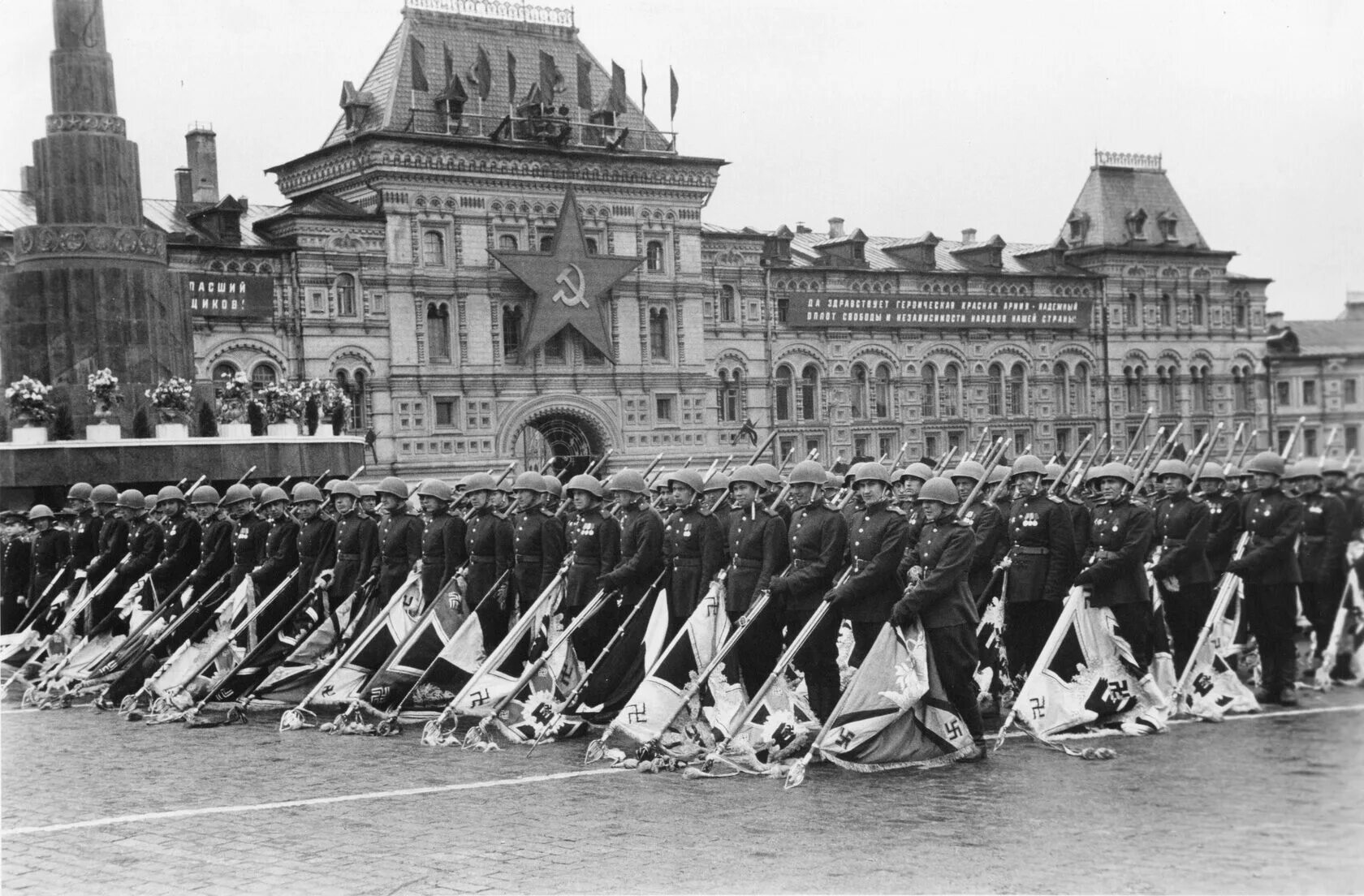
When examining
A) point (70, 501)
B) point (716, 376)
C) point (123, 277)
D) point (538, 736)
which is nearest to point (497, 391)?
point (716, 376)

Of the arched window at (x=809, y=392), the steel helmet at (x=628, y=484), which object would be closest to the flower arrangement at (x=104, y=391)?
the steel helmet at (x=628, y=484)

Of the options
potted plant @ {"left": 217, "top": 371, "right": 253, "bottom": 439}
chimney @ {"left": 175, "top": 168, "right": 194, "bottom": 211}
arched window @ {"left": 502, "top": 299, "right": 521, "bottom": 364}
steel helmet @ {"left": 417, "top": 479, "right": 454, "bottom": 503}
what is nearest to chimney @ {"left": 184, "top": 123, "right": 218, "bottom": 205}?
chimney @ {"left": 175, "top": 168, "right": 194, "bottom": 211}

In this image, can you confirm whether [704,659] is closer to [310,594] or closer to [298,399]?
[310,594]

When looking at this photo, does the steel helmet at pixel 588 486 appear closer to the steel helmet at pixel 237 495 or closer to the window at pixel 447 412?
the steel helmet at pixel 237 495

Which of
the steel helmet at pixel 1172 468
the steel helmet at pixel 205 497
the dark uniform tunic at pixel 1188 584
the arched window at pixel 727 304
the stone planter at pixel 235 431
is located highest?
the arched window at pixel 727 304

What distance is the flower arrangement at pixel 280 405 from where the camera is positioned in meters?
24.1

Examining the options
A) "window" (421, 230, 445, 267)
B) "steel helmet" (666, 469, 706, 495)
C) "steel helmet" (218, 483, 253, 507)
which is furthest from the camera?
"window" (421, 230, 445, 267)

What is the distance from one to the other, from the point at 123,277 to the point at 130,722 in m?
12.2

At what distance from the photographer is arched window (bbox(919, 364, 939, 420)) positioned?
43.7 meters

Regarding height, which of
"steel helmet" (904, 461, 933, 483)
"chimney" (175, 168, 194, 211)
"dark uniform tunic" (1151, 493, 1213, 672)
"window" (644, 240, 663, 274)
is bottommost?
"dark uniform tunic" (1151, 493, 1213, 672)

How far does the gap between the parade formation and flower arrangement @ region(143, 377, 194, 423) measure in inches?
326

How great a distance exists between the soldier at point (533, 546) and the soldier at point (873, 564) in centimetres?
291

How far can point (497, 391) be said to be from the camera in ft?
121

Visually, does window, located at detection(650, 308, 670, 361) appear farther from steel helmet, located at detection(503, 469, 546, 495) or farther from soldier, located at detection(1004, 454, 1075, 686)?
soldier, located at detection(1004, 454, 1075, 686)
